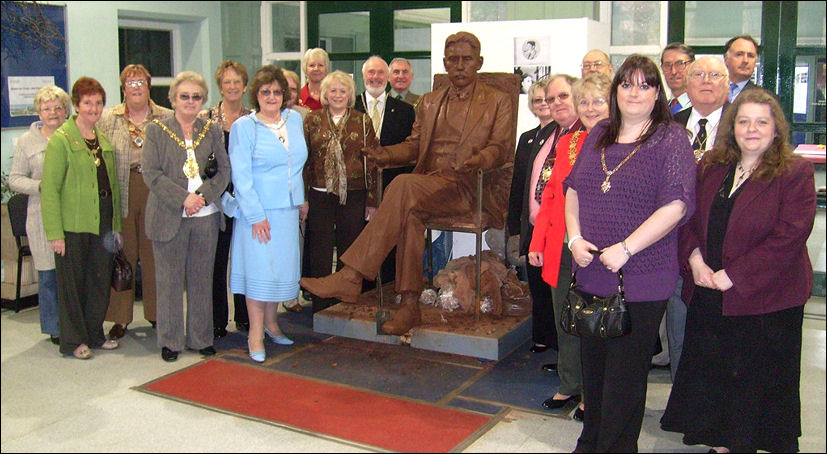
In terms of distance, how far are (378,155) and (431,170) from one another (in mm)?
389

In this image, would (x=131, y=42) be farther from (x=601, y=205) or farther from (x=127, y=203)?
(x=601, y=205)

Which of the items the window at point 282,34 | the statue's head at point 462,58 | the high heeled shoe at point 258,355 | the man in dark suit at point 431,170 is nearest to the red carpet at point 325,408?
the high heeled shoe at point 258,355

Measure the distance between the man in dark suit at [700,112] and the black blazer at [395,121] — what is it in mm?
1984

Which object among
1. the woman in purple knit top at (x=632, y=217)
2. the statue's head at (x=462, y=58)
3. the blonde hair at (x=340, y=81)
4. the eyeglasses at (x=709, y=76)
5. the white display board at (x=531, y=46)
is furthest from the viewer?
the white display board at (x=531, y=46)

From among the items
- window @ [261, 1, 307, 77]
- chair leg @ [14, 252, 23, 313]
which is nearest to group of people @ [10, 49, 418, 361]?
chair leg @ [14, 252, 23, 313]

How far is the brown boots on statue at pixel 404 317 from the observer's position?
15.8 ft

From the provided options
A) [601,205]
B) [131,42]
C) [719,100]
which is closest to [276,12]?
[131,42]

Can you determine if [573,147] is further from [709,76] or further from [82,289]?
[82,289]

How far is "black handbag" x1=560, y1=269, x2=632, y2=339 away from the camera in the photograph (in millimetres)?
3021

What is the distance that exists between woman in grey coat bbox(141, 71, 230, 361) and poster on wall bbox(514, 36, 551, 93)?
244 cm

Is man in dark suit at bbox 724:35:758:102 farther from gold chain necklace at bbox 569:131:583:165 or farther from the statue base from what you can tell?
the statue base

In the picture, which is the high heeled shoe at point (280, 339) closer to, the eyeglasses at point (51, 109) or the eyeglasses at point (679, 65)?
the eyeglasses at point (51, 109)

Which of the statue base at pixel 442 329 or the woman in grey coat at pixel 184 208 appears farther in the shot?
the statue base at pixel 442 329

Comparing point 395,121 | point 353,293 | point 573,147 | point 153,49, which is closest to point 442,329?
point 353,293
